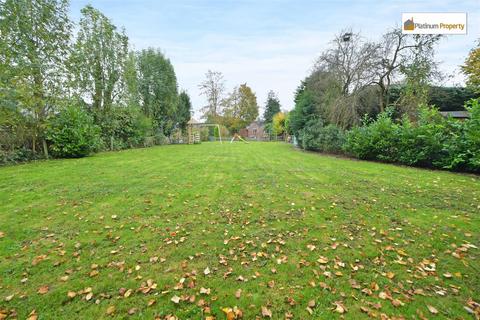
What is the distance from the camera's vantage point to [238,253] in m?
2.89

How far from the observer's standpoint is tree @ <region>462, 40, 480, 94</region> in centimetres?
1884

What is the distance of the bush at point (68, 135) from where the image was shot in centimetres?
1123

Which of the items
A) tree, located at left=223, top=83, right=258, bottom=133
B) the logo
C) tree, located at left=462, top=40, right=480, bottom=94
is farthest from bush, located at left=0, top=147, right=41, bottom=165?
tree, located at left=223, top=83, right=258, bottom=133

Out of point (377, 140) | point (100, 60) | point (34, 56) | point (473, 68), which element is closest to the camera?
point (34, 56)

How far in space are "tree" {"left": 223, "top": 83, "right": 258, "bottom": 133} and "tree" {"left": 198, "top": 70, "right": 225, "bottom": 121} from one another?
6.59 feet

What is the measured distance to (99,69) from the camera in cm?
1574

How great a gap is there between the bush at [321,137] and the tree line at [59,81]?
45.9ft

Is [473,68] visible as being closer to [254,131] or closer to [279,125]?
[279,125]

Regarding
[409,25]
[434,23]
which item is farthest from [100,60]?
[434,23]

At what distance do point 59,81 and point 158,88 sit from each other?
11619 millimetres

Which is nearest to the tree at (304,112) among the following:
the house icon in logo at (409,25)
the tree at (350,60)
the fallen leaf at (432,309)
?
the tree at (350,60)

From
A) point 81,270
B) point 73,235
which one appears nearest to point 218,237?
point 81,270

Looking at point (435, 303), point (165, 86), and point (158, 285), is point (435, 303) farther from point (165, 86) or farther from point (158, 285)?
point (165, 86)

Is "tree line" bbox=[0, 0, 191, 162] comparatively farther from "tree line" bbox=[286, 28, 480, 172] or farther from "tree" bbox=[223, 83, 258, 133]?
"tree" bbox=[223, 83, 258, 133]
